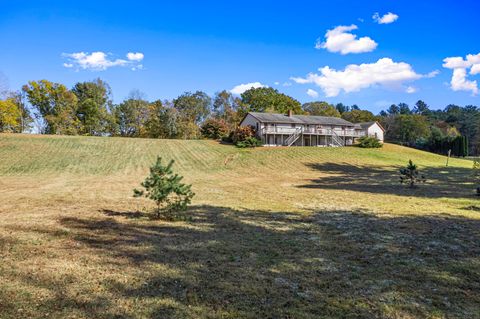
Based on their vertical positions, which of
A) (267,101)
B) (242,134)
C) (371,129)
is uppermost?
(267,101)

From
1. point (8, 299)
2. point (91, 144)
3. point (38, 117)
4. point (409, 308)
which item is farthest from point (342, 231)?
point (38, 117)

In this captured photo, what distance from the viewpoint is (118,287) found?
534 centimetres

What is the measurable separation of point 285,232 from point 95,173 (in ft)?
79.3

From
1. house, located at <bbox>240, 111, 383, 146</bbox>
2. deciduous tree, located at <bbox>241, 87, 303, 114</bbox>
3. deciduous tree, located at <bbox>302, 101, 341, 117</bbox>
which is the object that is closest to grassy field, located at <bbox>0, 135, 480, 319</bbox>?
house, located at <bbox>240, 111, 383, 146</bbox>

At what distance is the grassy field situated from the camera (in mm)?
4828

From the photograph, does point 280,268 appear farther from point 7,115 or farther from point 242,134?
point 7,115

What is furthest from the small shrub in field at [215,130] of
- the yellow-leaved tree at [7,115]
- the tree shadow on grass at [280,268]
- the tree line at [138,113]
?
the tree shadow on grass at [280,268]

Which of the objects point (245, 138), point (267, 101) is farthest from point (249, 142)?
point (267, 101)

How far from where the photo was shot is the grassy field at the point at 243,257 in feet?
15.8

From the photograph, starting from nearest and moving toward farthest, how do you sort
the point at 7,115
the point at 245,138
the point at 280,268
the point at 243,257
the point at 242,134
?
1. the point at 280,268
2. the point at 243,257
3. the point at 245,138
4. the point at 242,134
5. the point at 7,115

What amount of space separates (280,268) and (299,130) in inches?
1804

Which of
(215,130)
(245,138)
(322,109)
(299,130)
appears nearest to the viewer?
(245,138)

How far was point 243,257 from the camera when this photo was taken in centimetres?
710

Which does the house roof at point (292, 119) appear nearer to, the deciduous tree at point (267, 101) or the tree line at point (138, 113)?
the tree line at point (138, 113)
